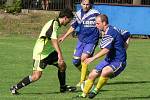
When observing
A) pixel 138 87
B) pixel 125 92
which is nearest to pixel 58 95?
pixel 125 92

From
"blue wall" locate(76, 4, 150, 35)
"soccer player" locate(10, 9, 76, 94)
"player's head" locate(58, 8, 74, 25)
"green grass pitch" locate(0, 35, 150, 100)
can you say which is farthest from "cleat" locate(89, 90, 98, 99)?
"blue wall" locate(76, 4, 150, 35)

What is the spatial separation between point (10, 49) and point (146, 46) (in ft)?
21.8

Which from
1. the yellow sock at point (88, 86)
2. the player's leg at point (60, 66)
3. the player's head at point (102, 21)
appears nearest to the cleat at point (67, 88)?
the player's leg at point (60, 66)

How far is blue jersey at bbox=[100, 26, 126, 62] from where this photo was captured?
10.8 metres

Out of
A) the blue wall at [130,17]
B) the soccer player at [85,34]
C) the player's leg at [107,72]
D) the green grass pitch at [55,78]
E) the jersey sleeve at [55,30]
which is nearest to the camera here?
the player's leg at [107,72]

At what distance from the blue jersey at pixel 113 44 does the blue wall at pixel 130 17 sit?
1929cm

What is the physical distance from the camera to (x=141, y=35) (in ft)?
100

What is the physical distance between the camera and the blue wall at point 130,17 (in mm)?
30250

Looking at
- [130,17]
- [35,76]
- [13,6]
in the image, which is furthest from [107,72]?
[13,6]

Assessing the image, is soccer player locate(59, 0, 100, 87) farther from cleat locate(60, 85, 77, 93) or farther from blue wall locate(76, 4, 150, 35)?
blue wall locate(76, 4, 150, 35)

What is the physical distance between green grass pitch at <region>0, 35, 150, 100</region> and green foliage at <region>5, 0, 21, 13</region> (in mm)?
10409

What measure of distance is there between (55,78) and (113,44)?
3906 mm

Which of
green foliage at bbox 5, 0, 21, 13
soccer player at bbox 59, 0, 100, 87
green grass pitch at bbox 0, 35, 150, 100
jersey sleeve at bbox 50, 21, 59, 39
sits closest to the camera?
jersey sleeve at bbox 50, 21, 59, 39

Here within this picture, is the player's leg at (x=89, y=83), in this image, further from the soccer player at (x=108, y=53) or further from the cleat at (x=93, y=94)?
the cleat at (x=93, y=94)
